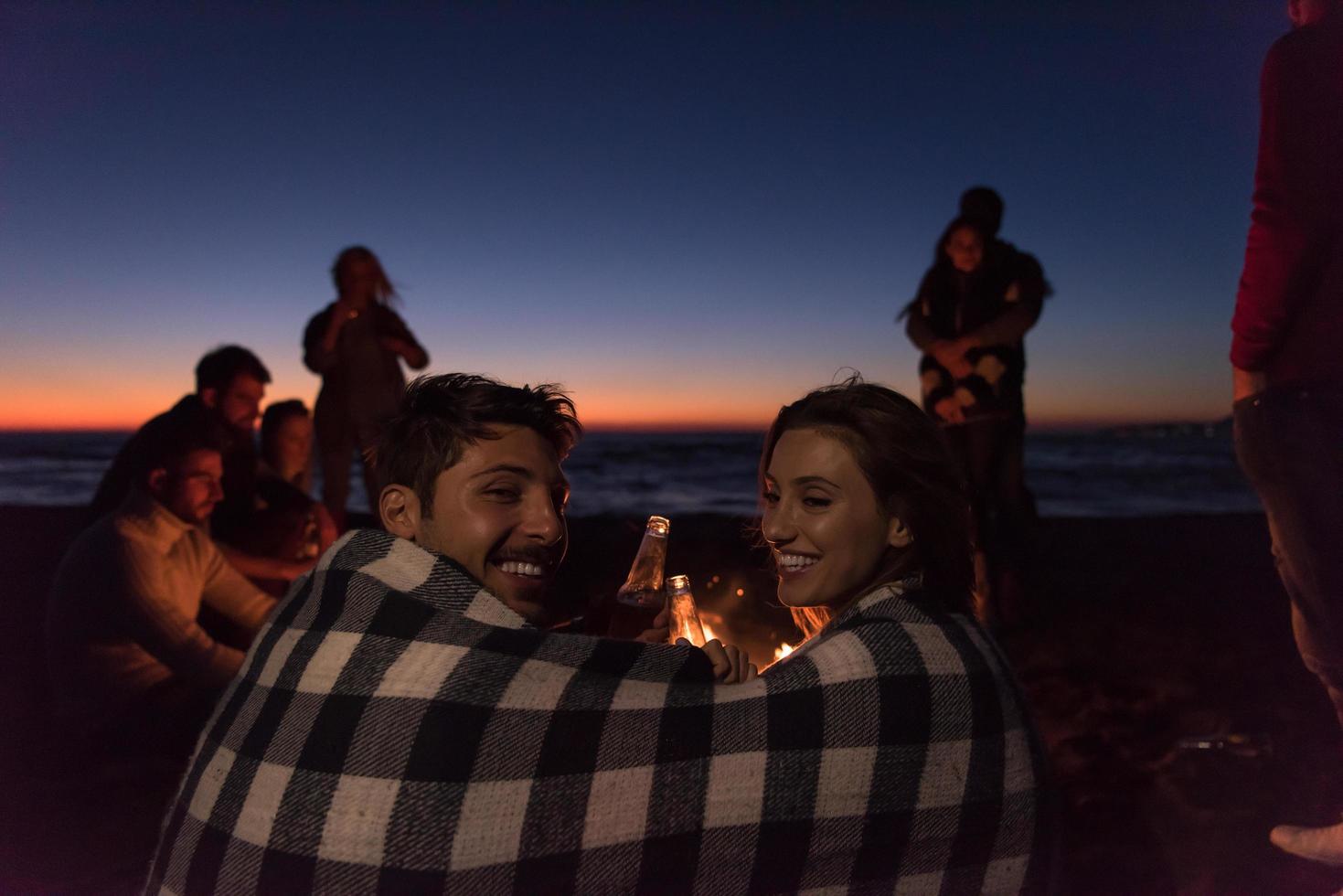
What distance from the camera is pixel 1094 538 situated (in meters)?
9.51

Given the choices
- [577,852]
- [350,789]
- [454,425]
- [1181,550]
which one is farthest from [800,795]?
[1181,550]

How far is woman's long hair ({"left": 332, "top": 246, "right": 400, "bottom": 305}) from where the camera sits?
19.1 ft

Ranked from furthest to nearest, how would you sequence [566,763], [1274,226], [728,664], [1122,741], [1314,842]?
[1122,741], [1314,842], [1274,226], [728,664], [566,763]

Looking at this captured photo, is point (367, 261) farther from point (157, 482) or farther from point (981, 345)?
point (981, 345)

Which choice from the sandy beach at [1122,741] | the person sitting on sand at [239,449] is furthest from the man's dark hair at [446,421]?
the person sitting on sand at [239,449]

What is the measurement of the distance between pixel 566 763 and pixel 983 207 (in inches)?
165

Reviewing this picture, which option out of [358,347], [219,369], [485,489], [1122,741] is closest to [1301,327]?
[485,489]

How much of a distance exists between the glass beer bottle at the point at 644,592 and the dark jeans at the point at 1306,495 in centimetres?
155

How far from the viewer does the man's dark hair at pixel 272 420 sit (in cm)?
572

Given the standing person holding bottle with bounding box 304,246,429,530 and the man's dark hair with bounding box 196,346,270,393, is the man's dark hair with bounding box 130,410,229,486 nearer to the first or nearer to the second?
the man's dark hair with bounding box 196,346,270,393

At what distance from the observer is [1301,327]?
2.20 metres

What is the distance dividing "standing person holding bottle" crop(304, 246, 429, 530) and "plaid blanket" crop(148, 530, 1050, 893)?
14.7 ft

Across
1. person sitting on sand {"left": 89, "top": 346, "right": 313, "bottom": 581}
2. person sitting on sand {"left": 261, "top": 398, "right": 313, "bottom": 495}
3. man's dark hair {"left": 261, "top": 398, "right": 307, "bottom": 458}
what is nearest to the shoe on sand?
person sitting on sand {"left": 89, "top": 346, "right": 313, "bottom": 581}

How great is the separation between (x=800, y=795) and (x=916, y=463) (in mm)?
743
